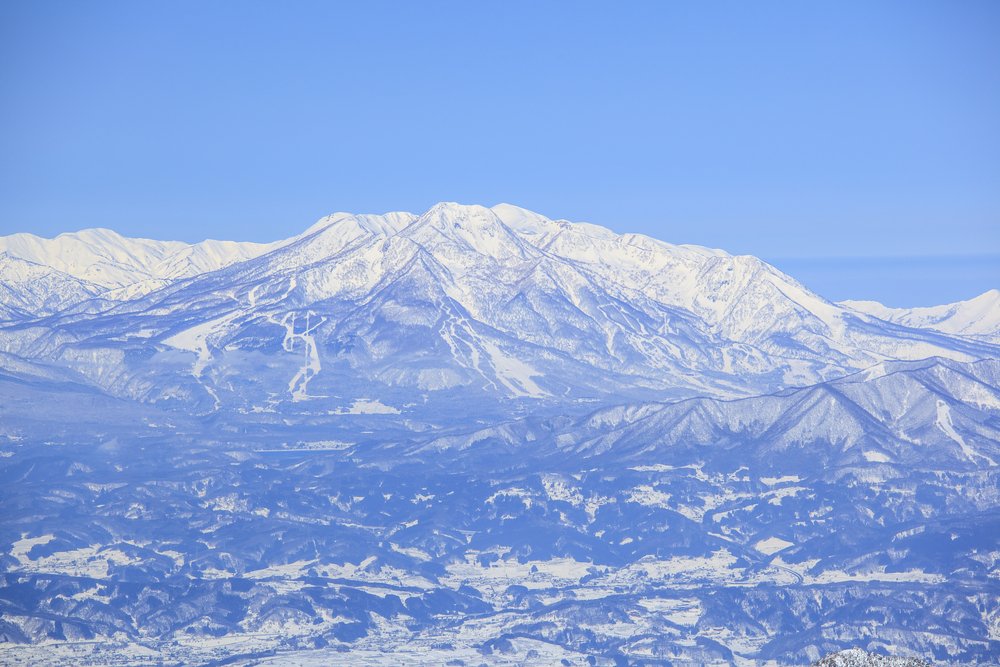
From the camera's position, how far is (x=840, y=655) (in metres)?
92.1

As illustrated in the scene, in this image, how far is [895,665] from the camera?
291 ft

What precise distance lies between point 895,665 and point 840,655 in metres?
3.77
